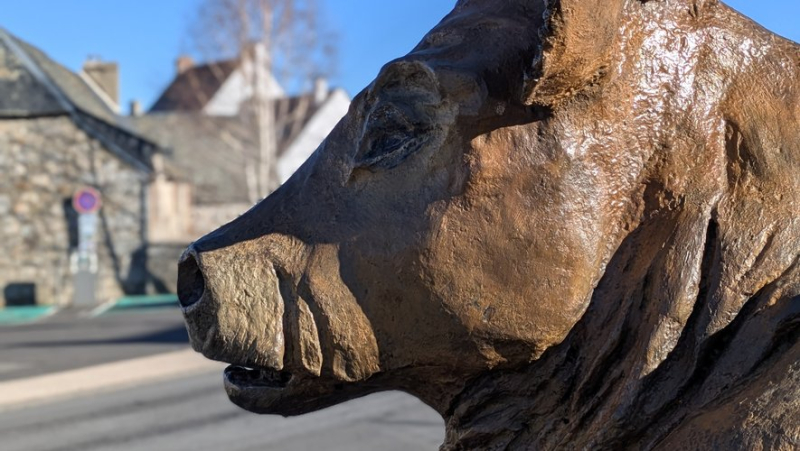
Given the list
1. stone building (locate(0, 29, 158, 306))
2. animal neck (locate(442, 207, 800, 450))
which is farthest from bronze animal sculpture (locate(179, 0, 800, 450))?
stone building (locate(0, 29, 158, 306))

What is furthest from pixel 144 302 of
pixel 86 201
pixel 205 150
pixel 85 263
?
pixel 205 150

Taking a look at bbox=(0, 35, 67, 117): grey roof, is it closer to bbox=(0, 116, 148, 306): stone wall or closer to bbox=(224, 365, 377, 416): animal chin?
bbox=(0, 116, 148, 306): stone wall

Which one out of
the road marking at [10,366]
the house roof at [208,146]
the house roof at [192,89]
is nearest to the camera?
the road marking at [10,366]

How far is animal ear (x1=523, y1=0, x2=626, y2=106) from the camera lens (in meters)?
1.28

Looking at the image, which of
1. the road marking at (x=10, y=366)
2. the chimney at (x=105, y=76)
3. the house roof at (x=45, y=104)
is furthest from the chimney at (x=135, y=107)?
the road marking at (x=10, y=366)

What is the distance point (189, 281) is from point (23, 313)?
792 inches

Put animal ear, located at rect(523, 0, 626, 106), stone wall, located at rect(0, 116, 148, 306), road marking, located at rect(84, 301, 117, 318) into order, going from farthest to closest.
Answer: stone wall, located at rect(0, 116, 148, 306), road marking, located at rect(84, 301, 117, 318), animal ear, located at rect(523, 0, 626, 106)

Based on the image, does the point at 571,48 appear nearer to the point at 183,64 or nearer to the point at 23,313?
the point at 23,313

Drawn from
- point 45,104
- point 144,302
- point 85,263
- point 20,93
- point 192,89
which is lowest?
point 144,302

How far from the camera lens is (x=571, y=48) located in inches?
51.6

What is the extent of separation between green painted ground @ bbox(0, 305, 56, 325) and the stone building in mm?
738

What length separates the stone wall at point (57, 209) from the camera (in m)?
22.1

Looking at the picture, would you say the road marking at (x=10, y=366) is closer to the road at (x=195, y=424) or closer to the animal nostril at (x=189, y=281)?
the road at (x=195, y=424)

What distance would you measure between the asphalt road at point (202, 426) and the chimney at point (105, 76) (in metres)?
24.9
